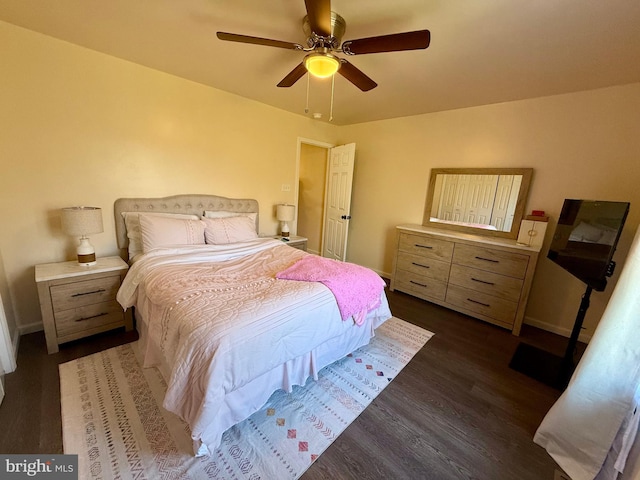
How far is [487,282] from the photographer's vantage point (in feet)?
8.94

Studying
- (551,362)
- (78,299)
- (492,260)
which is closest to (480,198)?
(492,260)

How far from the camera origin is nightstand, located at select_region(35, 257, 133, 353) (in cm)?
190

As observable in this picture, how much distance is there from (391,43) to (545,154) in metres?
2.31

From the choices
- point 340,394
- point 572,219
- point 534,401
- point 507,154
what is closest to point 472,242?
point 572,219

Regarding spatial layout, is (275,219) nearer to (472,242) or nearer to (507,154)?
(472,242)

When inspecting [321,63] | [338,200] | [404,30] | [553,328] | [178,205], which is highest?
[404,30]

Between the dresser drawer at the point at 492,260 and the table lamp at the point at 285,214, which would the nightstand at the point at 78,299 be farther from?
the dresser drawer at the point at 492,260

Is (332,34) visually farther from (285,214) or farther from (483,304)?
(483,304)

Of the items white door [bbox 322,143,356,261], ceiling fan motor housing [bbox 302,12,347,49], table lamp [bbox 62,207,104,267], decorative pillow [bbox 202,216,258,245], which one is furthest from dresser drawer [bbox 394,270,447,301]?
table lamp [bbox 62,207,104,267]

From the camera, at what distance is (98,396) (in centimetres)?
159

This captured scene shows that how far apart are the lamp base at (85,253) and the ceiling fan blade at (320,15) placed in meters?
2.39

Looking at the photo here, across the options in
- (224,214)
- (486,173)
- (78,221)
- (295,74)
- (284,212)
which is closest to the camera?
(295,74)

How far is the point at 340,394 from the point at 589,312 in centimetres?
264

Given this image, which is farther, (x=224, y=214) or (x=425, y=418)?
(x=224, y=214)
